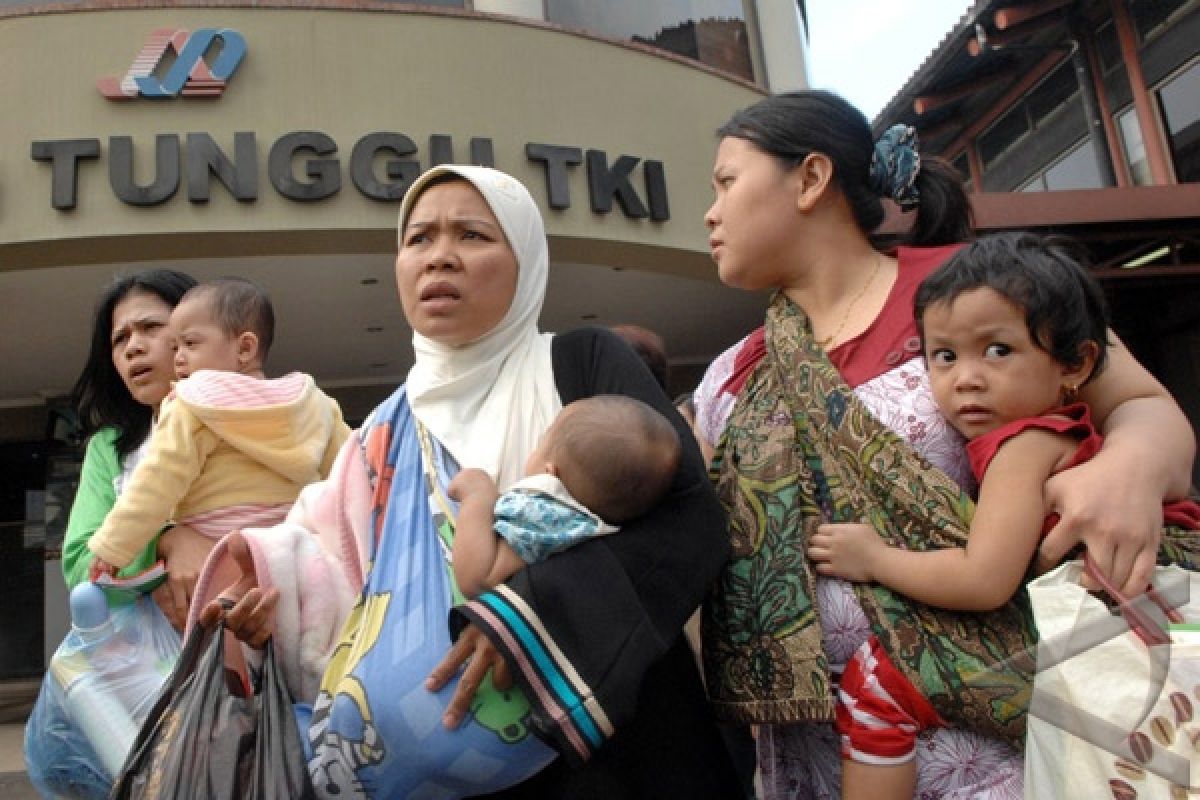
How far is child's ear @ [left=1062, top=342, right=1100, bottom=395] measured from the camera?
1.36 metres

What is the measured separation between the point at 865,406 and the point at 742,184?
1.56 ft

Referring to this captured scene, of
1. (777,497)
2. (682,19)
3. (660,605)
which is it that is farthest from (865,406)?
(682,19)

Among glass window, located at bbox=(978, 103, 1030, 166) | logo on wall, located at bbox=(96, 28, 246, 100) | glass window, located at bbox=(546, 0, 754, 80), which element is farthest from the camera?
glass window, located at bbox=(978, 103, 1030, 166)

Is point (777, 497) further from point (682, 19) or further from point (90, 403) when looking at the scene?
point (682, 19)

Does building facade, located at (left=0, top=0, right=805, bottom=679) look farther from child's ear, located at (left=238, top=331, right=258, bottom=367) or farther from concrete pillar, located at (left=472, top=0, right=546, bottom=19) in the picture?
child's ear, located at (left=238, top=331, right=258, bottom=367)

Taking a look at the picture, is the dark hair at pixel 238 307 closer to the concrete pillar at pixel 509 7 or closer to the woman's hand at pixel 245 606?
the woman's hand at pixel 245 606

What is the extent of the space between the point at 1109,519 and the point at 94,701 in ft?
6.02

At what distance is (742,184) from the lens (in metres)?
1.64

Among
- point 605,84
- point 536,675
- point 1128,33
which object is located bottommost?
point 536,675

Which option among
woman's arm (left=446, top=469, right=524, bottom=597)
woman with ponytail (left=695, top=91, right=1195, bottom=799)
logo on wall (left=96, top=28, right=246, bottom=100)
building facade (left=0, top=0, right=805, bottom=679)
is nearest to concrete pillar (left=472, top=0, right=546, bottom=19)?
building facade (left=0, top=0, right=805, bottom=679)

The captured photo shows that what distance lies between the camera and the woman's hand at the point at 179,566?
189cm

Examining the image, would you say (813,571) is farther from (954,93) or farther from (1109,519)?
(954,93)

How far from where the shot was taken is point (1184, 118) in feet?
31.6

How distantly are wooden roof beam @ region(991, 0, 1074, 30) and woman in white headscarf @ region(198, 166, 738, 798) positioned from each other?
31.8ft
